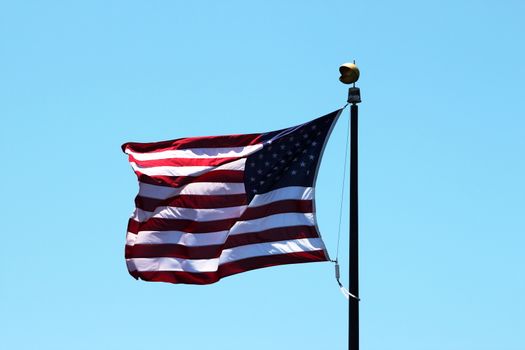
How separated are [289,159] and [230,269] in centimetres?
259

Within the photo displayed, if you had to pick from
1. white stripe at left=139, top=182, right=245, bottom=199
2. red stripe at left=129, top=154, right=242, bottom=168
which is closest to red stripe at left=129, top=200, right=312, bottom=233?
white stripe at left=139, top=182, right=245, bottom=199

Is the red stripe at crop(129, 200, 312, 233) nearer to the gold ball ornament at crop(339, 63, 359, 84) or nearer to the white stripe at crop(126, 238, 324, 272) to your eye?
the white stripe at crop(126, 238, 324, 272)

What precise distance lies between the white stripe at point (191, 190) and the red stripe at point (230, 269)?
1.62m

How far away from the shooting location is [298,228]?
21016 millimetres

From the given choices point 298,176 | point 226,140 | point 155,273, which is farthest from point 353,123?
point 155,273

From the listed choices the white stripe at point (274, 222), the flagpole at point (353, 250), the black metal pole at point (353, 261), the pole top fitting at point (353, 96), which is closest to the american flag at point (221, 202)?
the white stripe at point (274, 222)

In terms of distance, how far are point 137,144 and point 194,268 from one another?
310 cm

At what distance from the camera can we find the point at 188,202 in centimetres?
2214

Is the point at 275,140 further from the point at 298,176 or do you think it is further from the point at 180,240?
the point at 180,240

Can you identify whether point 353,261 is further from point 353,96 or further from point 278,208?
point 278,208

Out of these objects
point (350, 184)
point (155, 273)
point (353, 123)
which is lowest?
point (155, 273)

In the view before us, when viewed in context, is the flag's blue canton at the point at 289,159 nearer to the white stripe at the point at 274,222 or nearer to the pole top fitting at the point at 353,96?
the white stripe at the point at 274,222

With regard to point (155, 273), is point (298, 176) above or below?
above

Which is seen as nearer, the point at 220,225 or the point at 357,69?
the point at 357,69
